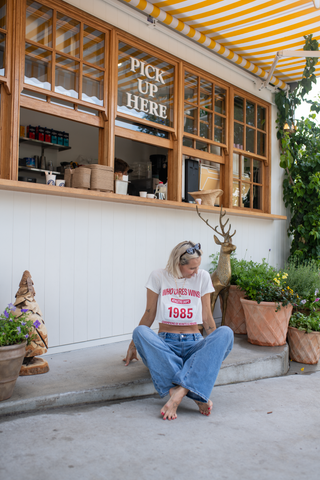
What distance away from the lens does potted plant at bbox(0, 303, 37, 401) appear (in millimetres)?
2322

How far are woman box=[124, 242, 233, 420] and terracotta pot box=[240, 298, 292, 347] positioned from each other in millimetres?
1254

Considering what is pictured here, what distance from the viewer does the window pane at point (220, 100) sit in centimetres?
518

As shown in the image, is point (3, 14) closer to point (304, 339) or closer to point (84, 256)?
point (84, 256)

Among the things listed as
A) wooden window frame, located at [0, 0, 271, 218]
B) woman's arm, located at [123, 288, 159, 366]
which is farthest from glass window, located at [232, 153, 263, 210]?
woman's arm, located at [123, 288, 159, 366]

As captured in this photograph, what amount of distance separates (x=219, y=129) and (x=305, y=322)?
8.53 feet

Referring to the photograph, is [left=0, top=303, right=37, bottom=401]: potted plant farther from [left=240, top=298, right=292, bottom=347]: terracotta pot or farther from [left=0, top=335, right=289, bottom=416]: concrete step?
[left=240, top=298, right=292, bottom=347]: terracotta pot

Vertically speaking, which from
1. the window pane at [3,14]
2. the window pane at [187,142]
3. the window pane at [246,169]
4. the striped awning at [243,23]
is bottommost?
the window pane at [246,169]

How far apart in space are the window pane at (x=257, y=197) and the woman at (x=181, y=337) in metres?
3.42

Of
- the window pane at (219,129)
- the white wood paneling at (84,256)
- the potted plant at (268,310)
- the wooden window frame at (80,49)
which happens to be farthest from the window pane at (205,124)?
the potted plant at (268,310)

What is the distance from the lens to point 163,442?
2111mm

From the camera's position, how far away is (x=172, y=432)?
2.24 meters

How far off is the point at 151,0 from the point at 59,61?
1198 millimetres

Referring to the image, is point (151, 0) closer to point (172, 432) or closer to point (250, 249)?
point (250, 249)

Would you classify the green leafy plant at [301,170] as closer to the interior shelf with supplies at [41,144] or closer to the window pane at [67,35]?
the window pane at [67,35]
